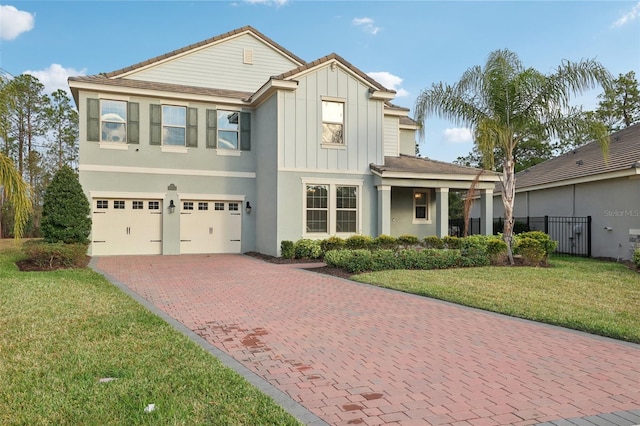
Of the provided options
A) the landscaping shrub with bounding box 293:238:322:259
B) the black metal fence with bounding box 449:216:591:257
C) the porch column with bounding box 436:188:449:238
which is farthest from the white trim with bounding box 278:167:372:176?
the black metal fence with bounding box 449:216:591:257

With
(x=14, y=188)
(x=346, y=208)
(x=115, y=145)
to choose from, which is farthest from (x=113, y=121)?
(x=14, y=188)

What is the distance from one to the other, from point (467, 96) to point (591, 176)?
605 cm

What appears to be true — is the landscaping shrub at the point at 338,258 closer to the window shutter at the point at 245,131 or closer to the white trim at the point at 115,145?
the window shutter at the point at 245,131

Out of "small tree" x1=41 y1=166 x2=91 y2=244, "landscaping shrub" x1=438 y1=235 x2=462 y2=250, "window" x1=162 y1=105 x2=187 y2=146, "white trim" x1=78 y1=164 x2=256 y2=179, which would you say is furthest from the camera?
"window" x1=162 y1=105 x2=187 y2=146

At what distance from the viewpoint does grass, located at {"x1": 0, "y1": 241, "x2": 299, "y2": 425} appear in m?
3.48

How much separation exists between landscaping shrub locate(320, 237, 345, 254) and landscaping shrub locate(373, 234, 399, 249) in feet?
3.91

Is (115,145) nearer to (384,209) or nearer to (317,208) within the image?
(317,208)

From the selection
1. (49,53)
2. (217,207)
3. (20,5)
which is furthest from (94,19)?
(217,207)

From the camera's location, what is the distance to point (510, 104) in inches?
567

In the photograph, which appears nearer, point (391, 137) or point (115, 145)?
point (115, 145)

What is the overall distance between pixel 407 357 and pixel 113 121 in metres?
15.5

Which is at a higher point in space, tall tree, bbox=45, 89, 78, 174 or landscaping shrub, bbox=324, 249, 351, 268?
tall tree, bbox=45, 89, 78, 174

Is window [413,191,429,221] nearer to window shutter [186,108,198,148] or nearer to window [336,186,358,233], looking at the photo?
window [336,186,358,233]

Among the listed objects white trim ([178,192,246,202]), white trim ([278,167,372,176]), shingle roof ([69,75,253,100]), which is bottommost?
white trim ([178,192,246,202])
